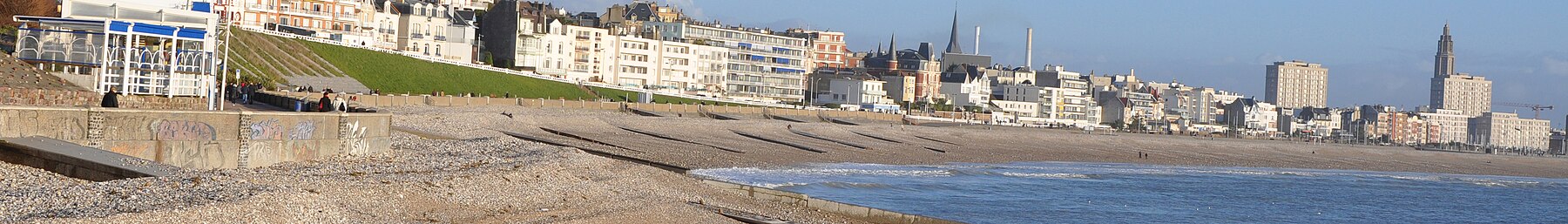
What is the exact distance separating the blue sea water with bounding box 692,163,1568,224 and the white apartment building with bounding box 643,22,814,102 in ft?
293

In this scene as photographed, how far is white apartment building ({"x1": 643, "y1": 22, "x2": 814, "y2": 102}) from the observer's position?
138 meters

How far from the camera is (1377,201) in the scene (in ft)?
124

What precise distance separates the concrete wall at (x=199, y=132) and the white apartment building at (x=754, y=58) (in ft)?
361

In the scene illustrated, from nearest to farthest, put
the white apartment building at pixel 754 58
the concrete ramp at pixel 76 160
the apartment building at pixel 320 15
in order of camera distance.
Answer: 1. the concrete ramp at pixel 76 160
2. the apartment building at pixel 320 15
3. the white apartment building at pixel 754 58

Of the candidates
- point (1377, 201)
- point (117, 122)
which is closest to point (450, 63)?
point (1377, 201)

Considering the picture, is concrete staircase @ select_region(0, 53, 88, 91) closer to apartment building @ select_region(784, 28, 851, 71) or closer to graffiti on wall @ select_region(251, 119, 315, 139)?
graffiti on wall @ select_region(251, 119, 315, 139)

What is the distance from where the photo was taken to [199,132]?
2319 cm

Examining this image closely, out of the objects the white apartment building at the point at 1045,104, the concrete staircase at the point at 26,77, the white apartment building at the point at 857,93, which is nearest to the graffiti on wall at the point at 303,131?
the concrete staircase at the point at 26,77

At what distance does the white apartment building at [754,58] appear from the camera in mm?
138500

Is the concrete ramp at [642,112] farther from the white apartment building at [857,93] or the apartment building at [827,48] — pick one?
the apartment building at [827,48]

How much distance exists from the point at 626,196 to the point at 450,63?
246 feet

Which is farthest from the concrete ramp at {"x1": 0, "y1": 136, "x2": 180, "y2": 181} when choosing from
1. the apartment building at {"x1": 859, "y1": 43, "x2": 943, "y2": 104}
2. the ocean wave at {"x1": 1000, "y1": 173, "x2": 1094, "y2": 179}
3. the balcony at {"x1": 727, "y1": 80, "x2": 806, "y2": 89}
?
the apartment building at {"x1": 859, "y1": 43, "x2": 943, "y2": 104}

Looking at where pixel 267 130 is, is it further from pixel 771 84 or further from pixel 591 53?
pixel 771 84

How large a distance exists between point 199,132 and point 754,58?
117909mm
